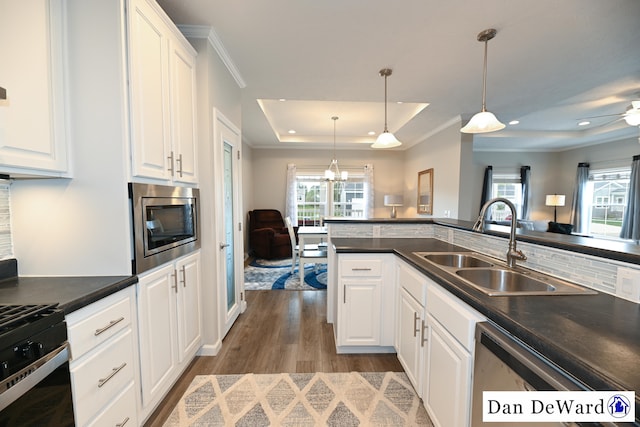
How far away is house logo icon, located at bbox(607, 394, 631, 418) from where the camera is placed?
0.53 metres

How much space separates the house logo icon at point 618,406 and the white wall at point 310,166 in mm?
6083

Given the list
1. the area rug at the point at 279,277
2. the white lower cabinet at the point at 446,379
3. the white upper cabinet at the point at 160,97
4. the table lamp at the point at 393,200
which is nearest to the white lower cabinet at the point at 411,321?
the white lower cabinet at the point at 446,379

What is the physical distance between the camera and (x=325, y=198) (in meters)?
6.51

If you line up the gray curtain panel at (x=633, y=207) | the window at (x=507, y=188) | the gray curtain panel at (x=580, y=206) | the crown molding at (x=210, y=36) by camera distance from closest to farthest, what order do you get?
the crown molding at (x=210, y=36)
the gray curtain panel at (x=633, y=207)
the gray curtain panel at (x=580, y=206)
the window at (x=507, y=188)

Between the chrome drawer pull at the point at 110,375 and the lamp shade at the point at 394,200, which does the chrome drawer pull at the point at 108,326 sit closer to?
the chrome drawer pull at the point at 110,375

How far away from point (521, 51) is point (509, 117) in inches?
88.5

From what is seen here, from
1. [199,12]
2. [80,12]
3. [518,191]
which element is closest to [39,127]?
[80,12]

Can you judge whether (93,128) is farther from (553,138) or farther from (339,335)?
(553,138)

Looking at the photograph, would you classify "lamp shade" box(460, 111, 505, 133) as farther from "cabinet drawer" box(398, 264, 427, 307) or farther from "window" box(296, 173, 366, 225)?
"window" box(296, 173, 366, 225)

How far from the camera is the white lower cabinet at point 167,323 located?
1.42 metres

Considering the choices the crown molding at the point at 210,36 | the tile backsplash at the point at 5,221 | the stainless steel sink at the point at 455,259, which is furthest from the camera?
the crown molding at the point at 210,36

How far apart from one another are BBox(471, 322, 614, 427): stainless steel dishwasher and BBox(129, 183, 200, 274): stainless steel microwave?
5.45 ft

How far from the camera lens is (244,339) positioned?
7.82 feet

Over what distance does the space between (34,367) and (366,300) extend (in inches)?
71.2
